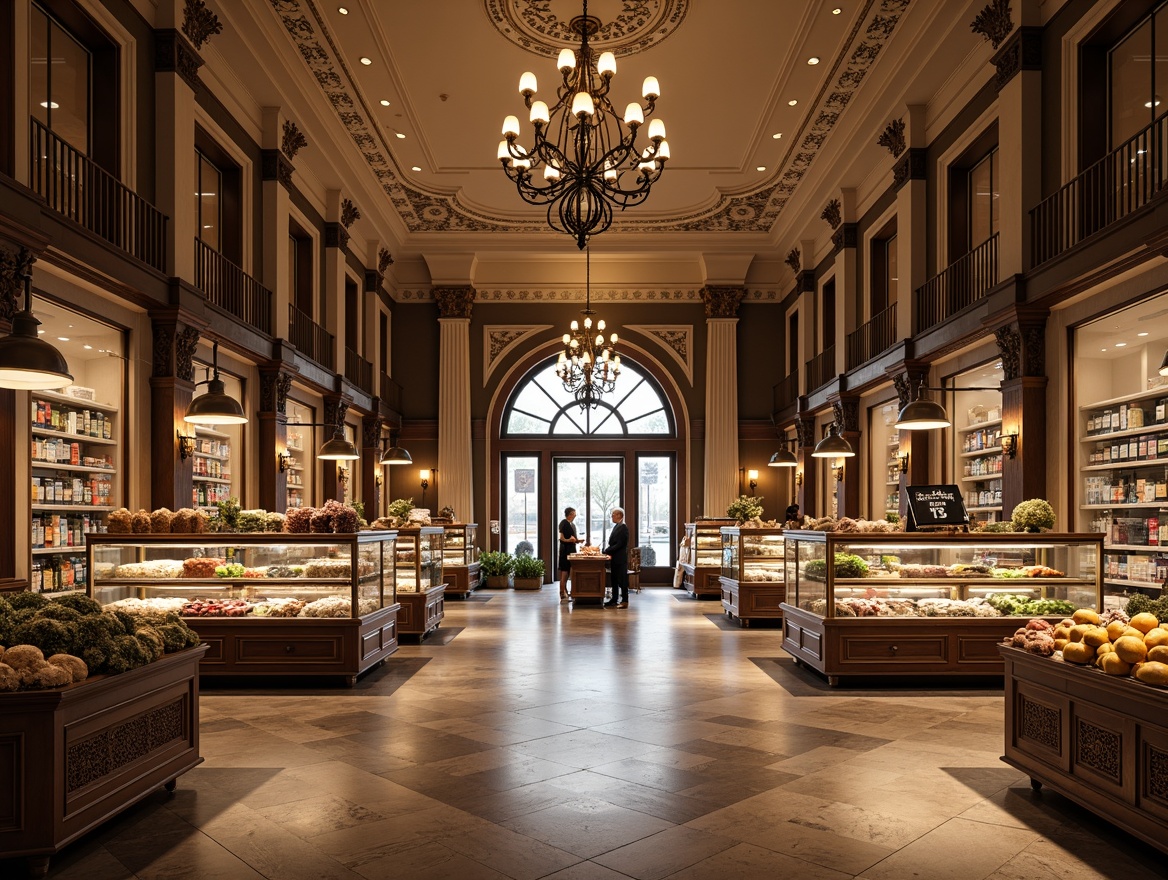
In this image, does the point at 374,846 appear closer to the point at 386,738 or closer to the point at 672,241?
the point at 386,738

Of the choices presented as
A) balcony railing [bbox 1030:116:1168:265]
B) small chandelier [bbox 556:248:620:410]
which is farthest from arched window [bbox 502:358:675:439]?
balcony railing [bbox 1030:116:1168:265]

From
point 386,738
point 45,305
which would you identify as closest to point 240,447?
point 45,305

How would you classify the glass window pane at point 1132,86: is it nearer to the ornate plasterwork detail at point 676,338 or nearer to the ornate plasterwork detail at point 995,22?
the ornate plasterwork detail at point 995,22

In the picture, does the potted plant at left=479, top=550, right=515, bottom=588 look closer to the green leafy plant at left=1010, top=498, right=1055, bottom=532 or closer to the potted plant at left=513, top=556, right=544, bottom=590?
the potted plant at left=513, top=556, right=544, bottom=590

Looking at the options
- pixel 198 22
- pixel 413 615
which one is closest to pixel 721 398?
pixel 413 615

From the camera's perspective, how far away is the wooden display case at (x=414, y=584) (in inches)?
428

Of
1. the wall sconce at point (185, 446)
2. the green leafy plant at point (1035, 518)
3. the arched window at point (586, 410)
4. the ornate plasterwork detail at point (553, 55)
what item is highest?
the ornate plasterwork detail at point (553, 55)

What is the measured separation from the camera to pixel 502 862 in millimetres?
3930

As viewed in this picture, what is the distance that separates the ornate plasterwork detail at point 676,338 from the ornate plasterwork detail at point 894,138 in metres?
8.23

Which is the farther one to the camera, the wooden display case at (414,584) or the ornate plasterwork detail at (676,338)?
the ornate plasterwork detail at (676,338)

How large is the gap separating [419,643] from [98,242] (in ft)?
17.7

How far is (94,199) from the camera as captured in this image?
849 cm

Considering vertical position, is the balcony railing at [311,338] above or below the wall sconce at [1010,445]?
above

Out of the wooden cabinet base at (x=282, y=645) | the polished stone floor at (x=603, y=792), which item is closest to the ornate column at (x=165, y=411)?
the wooden cabinet base at (x=282, y=645)
